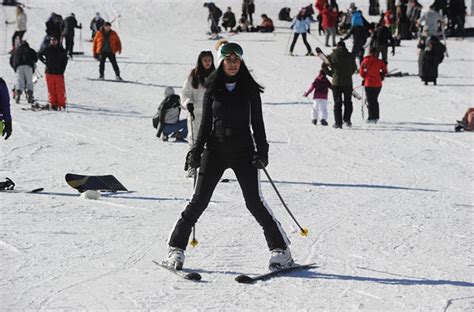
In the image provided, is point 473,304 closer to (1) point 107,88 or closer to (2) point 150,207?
(2) point 150,207

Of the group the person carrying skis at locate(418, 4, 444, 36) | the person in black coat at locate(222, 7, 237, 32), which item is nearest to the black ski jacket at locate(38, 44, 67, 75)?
the person carrying skis at locate(418, 4, 444, 36)

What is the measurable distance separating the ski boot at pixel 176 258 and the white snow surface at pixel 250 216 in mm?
155

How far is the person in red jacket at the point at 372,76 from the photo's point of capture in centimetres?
1780

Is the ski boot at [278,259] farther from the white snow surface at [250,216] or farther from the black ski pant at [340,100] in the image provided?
the black ski pant at [340,100]

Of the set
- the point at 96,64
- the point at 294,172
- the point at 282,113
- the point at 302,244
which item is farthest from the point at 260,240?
the point at 96,64

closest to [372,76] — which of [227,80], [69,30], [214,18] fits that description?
[227,80]

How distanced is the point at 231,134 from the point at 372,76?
37.1 ft

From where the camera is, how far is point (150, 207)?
1020 centimetres

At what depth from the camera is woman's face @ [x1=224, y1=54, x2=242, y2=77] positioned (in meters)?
7.01

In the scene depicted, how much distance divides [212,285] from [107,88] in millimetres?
16659

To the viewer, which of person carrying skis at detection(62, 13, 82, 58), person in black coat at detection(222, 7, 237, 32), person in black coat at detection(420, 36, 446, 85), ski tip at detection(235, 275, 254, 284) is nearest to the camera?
ski tip at detection(235, 275, 254, 284)

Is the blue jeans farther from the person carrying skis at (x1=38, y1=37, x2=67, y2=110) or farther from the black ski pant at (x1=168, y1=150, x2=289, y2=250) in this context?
the black ski pant at (x1=168, y1=150, x2=289, y2=250)

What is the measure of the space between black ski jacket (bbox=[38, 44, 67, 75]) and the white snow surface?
36.2 inches

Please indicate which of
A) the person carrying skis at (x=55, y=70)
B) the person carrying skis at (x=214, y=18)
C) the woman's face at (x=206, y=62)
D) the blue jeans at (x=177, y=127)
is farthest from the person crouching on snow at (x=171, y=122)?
the person carrying skis at (x=214, y=18)
